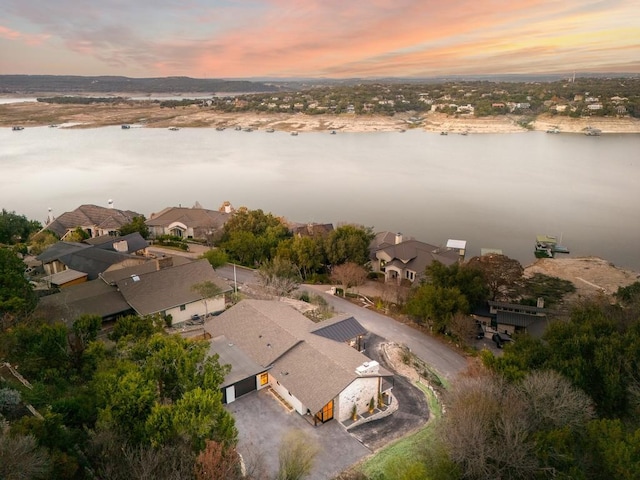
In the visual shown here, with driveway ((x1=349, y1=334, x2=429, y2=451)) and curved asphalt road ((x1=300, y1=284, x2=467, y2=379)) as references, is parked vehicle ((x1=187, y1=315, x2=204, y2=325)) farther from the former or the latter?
driveway ((x1=349, y1=334, x2=429, y2=451))

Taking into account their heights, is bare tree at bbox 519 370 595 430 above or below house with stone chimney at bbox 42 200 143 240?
above

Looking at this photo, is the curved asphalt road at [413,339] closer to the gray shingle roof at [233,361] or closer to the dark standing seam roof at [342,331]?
the dark standing seam roof at [342,331]

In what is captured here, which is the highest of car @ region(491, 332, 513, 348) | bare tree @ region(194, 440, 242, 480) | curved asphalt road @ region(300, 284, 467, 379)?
bare tree @ region(194, 440, 242, 480)

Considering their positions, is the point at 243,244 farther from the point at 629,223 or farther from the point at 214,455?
the point at 629,223

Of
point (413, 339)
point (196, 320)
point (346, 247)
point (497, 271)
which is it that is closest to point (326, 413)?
point (413, 339)

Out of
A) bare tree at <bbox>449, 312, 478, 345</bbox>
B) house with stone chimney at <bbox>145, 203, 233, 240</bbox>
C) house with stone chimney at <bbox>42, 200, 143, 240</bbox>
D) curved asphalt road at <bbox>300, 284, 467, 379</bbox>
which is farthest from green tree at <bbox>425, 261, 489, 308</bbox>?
house with stone chimney at <bbox>42, 200, 143, 240</bbox>

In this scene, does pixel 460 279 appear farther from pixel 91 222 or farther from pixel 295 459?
pixel 91 222

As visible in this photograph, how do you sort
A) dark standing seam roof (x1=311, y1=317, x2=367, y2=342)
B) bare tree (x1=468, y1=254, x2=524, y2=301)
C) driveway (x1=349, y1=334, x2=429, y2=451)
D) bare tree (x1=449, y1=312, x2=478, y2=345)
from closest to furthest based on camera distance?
driveway (x1=349, y1=334, x2=429, y2=451)
dark standing seam roof (x1=311, y1=317, x2=367, y2=342)
bare tree (x1=449, y1=312, x2=478, y2=345)
bare tree (x1=468, y1=254, x2=524, y2=301)
